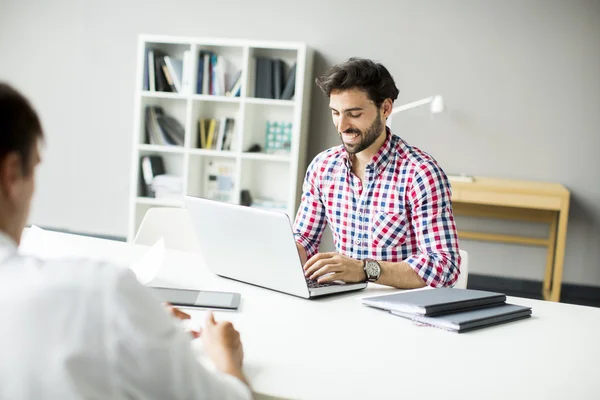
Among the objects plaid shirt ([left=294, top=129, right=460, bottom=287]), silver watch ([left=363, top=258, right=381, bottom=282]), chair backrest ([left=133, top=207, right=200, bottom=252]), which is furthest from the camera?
chair backrest ([left=133, top=207, right=200, bottom=252])

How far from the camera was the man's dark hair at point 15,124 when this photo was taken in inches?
30.1

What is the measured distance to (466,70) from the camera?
479 cm

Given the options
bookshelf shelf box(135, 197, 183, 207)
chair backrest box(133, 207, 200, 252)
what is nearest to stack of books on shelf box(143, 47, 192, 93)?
bookshelf shelf box(135, 197, 183, 207)

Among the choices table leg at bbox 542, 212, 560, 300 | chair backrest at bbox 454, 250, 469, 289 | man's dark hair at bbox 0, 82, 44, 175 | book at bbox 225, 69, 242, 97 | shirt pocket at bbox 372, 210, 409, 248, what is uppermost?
book at bbox 225, 69, 242, 97

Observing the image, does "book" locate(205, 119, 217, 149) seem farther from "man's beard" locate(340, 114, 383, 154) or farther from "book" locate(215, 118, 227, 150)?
"man's beard" locate(340, 114, 383, 154)

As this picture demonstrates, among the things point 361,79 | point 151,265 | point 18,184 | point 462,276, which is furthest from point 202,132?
point 18,184

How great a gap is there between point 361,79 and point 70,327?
5.88ft

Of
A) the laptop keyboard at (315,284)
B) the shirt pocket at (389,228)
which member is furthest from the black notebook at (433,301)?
the shirt pocket at (389,228)

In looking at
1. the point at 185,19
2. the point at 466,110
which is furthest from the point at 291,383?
the point at 185,19

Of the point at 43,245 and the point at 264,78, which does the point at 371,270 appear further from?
the point at 264,78

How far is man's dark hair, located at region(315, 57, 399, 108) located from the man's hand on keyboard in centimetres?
76

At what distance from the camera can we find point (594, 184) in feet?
15.4

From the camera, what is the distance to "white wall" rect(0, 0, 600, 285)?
184 inches

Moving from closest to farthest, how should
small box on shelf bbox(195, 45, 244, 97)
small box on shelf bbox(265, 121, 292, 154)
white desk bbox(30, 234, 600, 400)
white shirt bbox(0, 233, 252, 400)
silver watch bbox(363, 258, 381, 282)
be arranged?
white shirt bbox(0, 233, 252, 400) < white desk bbox(30, 234, 600, 400) < silver watch bbox(363, 258, 381, 282) < small box on shelf bbox(195, 45, 244, 97) < small box on shelf bbox(265, 121, 292, 154)
